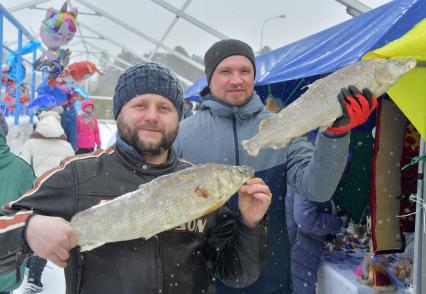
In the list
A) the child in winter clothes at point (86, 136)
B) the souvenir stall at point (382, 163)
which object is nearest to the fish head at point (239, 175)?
the souvenir stall at point (382, 163)

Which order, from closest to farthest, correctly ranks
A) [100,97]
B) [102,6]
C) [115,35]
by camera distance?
[102,6] → [115,35] → [100,97]

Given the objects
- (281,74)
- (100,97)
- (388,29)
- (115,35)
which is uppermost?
(115,35)

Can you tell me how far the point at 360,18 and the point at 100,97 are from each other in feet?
103

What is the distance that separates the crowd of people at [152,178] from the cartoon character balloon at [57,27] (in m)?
7.49

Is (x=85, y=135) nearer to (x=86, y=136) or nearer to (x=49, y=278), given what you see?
(x=86, y=136)

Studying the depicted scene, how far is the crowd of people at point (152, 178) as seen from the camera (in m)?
1.54

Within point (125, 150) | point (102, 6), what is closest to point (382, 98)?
point (125, 150)

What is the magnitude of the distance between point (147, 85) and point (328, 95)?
0.77 m

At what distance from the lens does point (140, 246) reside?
167 centimetres

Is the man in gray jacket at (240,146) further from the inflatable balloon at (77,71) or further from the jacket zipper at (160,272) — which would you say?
the inflatable balloon at (77,71)

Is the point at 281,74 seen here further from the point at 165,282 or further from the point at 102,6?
the point at 102,6

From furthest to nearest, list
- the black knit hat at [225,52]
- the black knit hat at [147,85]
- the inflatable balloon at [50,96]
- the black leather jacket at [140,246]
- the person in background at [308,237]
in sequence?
the inflatable balloon at [50,96] < the person in background at [308,237] < the black knit hat at [225,52] < the black knit hat at [147,85] < the black leather jacket at [140,246]

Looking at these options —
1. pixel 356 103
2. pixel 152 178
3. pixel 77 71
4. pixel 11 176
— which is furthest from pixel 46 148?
pixel 356 103

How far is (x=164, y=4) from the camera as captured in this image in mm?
9734
